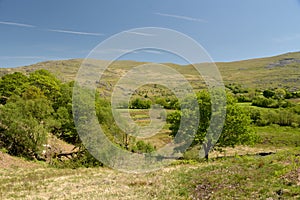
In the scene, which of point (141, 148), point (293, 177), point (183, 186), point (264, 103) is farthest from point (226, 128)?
point (264, 103)

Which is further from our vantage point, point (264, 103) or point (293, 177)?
point (264, 103)

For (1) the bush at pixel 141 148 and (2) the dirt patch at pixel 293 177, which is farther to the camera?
(1) the bush at pixel 141 148

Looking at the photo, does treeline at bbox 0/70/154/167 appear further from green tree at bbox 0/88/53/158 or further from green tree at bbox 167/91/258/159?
green tree at bbox 167/91/258/159

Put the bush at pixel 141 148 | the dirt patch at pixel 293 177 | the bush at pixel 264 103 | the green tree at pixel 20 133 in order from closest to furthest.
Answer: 1. the dirt patch at pixel 293 177
2. the green tree at pixel 20 133
3. the bush at pixel 141 148
4. the bush at pixel 264 103

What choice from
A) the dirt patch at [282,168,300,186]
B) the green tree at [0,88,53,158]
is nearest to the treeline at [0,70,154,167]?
the green tree at [0,88,53,158]

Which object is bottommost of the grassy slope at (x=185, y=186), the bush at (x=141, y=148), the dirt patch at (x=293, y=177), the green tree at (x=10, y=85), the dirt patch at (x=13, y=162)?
the bush at (x=141, y=148)

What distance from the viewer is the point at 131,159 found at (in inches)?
1423

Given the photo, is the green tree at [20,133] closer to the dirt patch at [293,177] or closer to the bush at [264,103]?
the dirt patch at [293,177]

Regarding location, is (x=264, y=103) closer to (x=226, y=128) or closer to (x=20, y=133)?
(x=226, y=128)

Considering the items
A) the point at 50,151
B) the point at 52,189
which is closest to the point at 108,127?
the point at 50,151

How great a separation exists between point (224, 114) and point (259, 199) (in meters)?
32.0

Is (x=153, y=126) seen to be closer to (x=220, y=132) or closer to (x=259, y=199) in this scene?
→ (x=220, y=132)

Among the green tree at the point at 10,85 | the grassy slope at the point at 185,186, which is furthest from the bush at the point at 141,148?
the green tree at the point at 10,85

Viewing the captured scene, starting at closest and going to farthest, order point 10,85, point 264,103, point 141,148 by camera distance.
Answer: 1. point 141,148
2. point 10,85
3. point 264,103
